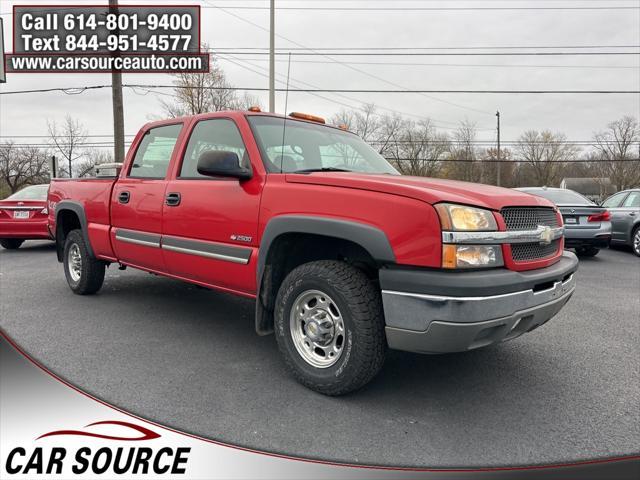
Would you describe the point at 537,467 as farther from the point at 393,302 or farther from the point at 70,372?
the point at 70,372

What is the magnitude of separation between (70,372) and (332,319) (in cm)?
191

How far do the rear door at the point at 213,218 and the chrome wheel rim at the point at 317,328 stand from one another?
0.48 meters

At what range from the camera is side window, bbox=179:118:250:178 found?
3.74m

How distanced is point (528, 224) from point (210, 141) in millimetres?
2611

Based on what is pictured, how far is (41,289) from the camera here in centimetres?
609

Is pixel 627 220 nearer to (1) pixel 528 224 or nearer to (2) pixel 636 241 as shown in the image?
(2) pixel 636 241

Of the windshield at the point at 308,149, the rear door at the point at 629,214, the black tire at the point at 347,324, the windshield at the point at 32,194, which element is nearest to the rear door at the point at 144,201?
the windshield at the point at 308,149

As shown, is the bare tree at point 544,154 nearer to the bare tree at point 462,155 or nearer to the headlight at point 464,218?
the bare tree at point 462,155

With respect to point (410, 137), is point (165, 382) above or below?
below

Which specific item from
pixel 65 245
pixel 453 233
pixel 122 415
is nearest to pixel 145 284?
pixel 65 245

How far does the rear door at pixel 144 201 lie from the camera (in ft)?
13.8

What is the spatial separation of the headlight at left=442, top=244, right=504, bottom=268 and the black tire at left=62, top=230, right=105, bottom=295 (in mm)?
4356

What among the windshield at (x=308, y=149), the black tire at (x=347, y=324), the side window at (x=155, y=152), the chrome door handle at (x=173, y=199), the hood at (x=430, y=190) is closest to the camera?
the hood at (x=430, y=190)

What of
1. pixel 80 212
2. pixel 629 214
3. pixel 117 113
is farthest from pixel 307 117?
pixel 117 113
